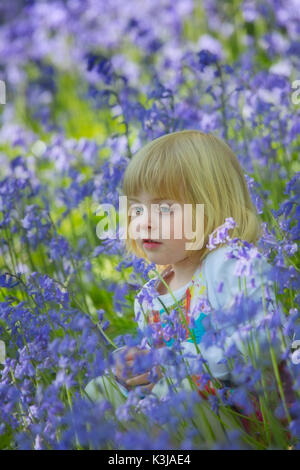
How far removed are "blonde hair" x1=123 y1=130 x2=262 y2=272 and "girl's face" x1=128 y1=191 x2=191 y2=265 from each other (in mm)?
28

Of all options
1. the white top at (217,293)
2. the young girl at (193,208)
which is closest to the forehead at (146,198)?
the young girl at (193,208)

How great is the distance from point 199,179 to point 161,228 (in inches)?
8.2

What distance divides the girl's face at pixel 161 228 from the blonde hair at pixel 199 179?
28 millimetres

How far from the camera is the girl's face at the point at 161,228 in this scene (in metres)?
2.00

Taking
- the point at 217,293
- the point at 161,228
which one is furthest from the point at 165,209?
the point at 217,293

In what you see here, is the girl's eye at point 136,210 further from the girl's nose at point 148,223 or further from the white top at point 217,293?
the white top at point 217,293

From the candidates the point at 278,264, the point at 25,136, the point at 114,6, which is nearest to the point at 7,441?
the point at 278,264

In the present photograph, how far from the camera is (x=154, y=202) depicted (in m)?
2.04

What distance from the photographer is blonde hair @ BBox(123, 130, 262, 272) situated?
2014 millimetres

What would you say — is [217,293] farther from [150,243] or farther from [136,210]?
[136,210]

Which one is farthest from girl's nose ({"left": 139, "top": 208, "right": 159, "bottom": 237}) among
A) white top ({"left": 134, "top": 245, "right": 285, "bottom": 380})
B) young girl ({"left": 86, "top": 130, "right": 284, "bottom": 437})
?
white top ({"left": 134, "top": 245, "right": 285, "bottom": 380})

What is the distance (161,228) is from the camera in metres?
1.99

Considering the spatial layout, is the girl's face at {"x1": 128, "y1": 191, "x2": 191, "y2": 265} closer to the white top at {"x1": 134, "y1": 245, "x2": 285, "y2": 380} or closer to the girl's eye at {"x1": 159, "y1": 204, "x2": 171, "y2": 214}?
the girl's eye at {"x1": 159, "y1": 204, "x2": 171, "y2": 214}
